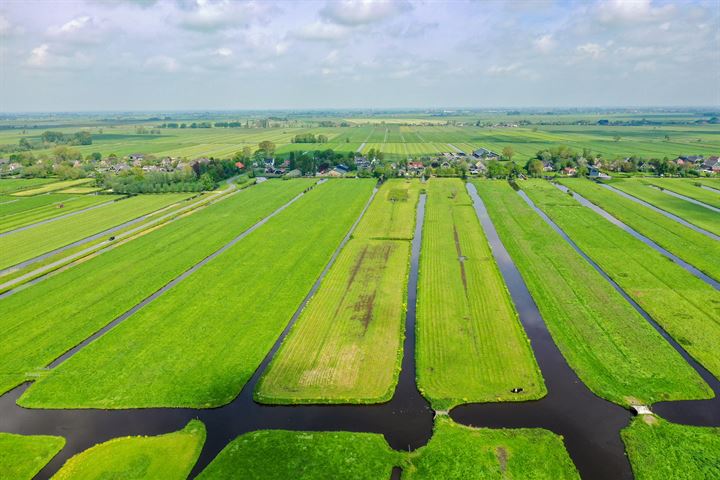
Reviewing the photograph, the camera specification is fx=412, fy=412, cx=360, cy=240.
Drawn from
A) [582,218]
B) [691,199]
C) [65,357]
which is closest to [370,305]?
[65,357]

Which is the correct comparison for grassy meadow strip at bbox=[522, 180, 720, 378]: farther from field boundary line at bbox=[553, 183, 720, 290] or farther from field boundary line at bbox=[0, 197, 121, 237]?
field boundary line at bbox=[0, 197, 121, 237]

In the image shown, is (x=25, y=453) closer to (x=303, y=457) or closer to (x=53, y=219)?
(x=303, y=457)

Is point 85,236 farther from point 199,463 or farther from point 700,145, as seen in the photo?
point 700,145

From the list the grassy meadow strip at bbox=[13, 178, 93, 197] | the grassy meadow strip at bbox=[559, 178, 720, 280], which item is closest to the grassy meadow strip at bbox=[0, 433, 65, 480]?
the grassy meadow strip at bbox=[559, 178, 720, 280]

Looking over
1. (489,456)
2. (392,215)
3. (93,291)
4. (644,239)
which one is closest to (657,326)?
(489,456)

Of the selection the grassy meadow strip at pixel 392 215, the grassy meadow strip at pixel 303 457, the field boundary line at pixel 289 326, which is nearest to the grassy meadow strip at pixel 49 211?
the field boundary line at pixel 289 326

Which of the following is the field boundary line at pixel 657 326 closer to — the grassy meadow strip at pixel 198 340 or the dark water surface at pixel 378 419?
the dark water surface at pixel 378 419
